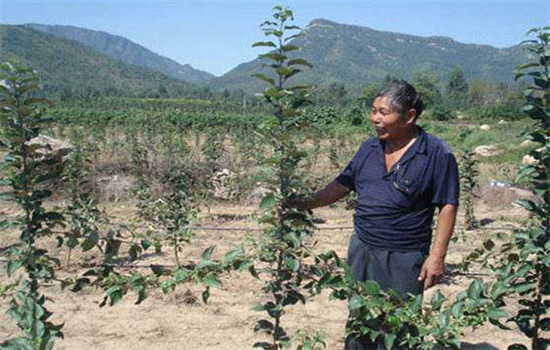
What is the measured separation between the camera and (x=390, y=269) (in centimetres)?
227

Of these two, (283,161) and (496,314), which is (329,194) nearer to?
(283,161)

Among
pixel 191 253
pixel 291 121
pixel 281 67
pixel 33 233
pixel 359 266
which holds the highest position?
pixel 281 67

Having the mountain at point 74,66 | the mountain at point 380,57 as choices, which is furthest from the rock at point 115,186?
the mountain at point 380,57

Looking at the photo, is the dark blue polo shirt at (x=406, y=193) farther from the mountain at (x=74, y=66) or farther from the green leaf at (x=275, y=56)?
the mountain at (x=74, y=66)

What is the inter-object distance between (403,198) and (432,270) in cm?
32

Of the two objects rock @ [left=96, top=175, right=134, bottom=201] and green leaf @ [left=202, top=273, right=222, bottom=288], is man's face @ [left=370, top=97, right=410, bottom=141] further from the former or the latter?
rock @ [left=96, top=175, right=134, bottom=201]

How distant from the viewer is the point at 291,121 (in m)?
1.85

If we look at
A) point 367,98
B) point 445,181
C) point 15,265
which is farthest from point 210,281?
point 367,98

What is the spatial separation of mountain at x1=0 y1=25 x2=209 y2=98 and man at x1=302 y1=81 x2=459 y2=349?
7511cm

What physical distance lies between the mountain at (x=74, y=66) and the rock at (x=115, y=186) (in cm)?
6864

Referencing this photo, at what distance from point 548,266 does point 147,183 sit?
678 centimetres

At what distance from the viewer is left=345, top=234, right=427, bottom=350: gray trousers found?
225 cm

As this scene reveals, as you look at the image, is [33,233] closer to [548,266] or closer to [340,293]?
[340,293]

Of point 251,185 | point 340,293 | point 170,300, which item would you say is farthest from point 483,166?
point 340,293
